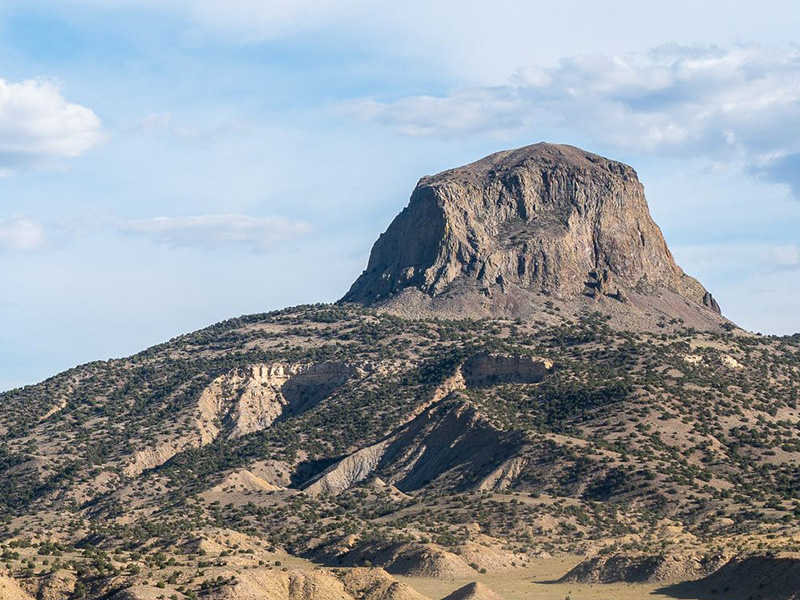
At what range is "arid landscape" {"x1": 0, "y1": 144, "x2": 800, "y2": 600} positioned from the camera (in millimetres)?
101375

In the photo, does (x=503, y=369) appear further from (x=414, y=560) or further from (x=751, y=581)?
(x=751, y=581)

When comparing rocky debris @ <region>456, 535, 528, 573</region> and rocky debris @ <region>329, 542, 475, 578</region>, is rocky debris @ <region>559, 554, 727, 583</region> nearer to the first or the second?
rocky debris @ <region>329, 542, 475, 578</region>

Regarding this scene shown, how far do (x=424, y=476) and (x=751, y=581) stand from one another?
6836cm

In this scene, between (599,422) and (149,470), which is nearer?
(599,422)

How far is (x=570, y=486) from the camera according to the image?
480 ft

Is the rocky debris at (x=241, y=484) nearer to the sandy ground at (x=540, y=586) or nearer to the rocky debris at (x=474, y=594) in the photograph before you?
the sandy ground at (x=540, y=586)

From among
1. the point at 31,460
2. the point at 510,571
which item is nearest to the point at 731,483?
the point at 510,571

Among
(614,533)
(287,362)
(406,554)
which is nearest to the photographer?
(406,554)

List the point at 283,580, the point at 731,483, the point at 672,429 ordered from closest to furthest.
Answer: the point at 283,580, the point at 731,483, the point at 672,429

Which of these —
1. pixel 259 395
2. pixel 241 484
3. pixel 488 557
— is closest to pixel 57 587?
pixel 488 557

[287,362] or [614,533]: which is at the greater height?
[287,362]

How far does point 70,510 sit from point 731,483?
2491 inches

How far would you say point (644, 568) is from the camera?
10688 cm

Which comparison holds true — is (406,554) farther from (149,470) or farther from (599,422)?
(149,470)
